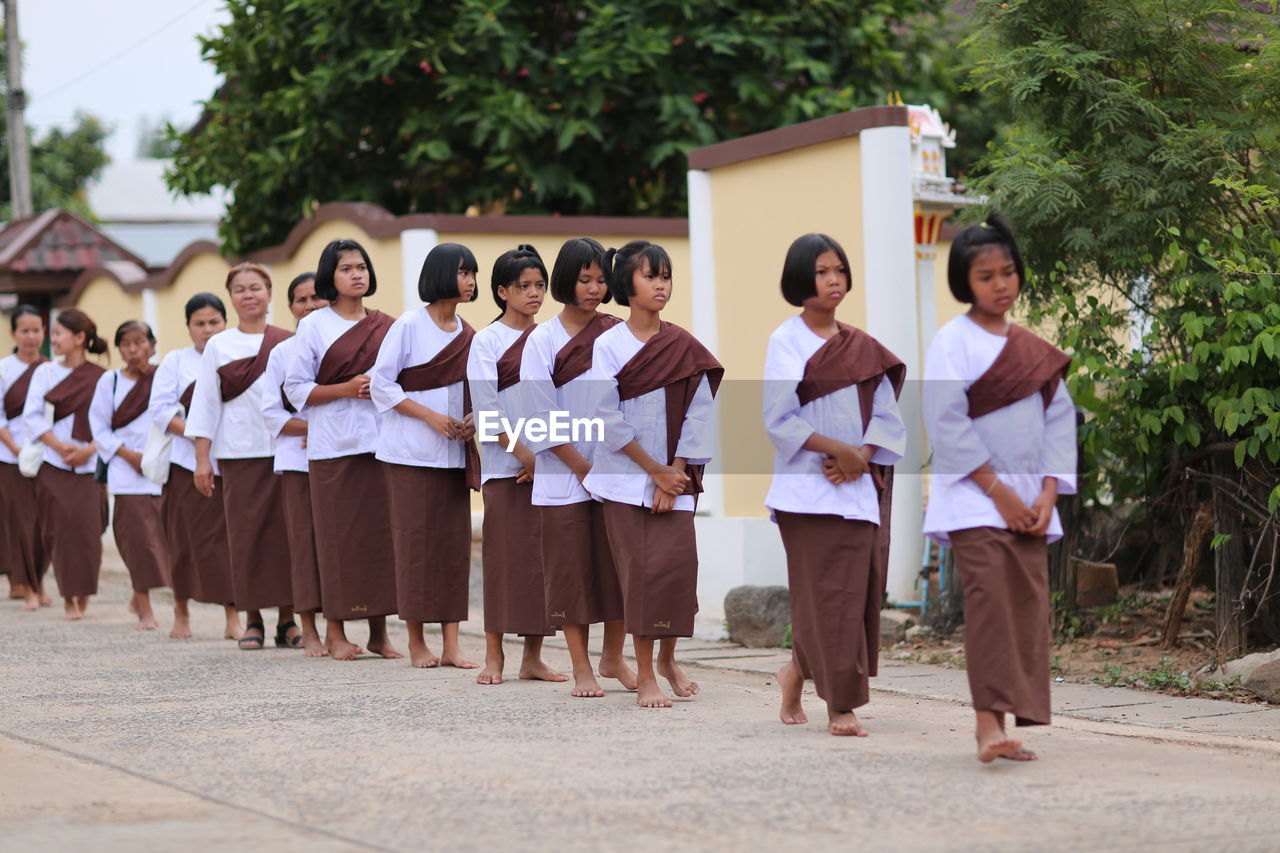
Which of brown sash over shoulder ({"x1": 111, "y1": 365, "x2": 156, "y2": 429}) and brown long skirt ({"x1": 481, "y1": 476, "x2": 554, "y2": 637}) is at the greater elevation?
brown sash over shoulder ({"x1": 111, "y1": 365, "x2": 156, "y2": 429})

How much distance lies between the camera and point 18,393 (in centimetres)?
1165

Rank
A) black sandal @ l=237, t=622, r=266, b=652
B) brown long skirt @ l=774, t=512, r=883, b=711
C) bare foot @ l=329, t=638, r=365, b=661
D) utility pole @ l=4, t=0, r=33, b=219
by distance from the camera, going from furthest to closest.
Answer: utility pole @ l=4, t=0, r=33, b=219 < black sandal @ l=237, t=622, r=266, b=652 < bare foot @ l=329, t=638, r=365, b=661 < brown long skirt @ l=774, t=512, r=883, b=711

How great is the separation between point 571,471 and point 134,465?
14.5 ft

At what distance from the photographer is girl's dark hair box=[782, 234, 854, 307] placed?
575 cm

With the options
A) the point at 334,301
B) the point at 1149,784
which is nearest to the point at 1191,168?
the point at 1149,784

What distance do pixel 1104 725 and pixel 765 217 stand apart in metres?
4.09

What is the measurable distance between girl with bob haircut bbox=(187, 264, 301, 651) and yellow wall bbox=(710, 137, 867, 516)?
2.45 metres

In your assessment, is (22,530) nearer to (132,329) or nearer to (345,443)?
(132,329)

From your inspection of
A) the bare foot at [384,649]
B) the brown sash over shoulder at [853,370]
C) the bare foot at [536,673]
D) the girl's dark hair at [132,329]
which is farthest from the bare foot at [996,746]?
the girl's dark hair at [132,329]

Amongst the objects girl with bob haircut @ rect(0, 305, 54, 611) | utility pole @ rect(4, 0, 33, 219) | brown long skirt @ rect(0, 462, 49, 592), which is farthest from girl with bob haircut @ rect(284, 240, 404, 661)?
utility pole @ rect(4, 0, 33, 219)

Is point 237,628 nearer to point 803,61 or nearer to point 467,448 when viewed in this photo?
point 467,448

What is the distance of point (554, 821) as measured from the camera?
4.48 meters

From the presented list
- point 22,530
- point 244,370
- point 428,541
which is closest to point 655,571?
point 428,541

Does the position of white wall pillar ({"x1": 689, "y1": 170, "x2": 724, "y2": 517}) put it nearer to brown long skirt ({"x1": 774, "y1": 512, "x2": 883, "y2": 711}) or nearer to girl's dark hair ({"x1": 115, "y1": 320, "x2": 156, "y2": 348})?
girl's dark hair ({"x1": 115, "y1": 320, "x2": 156, "y2": 348})
